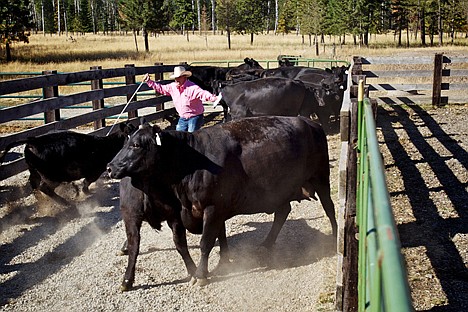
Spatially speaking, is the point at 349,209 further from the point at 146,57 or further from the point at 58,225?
the point at 146,57

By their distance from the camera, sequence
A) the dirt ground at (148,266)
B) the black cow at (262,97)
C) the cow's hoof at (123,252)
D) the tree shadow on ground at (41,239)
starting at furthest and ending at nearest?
1. the black cow at (262,97)
2. the cow's hoof at (123,252)
3. the tree shadow on ground at (41,239)
4. the dirt ground at (148,266)

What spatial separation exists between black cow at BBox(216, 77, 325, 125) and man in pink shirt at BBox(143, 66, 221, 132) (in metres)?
2.85

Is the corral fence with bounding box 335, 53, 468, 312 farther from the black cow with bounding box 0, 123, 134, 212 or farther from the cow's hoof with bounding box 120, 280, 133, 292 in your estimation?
the black cow with bounding box 0, 123, 134, 212

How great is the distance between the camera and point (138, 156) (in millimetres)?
5500

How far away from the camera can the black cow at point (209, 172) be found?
5578 millimetres

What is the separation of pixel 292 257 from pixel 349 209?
83.2 inches

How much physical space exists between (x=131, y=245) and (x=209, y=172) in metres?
1.07

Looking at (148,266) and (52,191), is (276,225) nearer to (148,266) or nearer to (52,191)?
(148,266)

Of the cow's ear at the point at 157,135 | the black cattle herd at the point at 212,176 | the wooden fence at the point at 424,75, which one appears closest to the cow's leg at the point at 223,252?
the black cattle herd at the point at 212,176

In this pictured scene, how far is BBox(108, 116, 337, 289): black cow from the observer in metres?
5.58

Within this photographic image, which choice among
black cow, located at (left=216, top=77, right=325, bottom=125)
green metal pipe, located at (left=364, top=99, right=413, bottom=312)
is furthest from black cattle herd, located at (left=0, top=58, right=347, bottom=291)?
black cow, located at (left=216, top=77, right=325, bottom=125)

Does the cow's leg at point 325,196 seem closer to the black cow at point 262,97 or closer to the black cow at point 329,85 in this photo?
the black cow at point 262,97

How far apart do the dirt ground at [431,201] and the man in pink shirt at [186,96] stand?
310 cm

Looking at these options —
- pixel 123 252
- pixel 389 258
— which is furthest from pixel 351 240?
pixel 123 252
